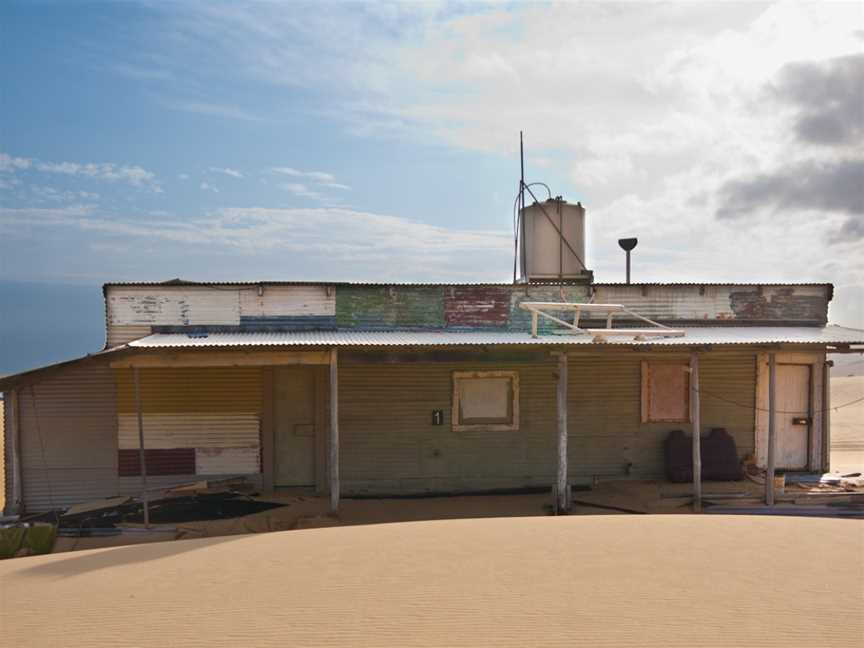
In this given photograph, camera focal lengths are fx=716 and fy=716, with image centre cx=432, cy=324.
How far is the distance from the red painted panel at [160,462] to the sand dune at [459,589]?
13.7ft

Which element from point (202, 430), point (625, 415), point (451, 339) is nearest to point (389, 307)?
point (451, 339)

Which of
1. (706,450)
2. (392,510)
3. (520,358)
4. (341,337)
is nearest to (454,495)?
(392,510)

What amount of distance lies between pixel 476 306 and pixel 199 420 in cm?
574

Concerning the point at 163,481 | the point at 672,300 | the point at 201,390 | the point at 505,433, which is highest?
the point at 672,300

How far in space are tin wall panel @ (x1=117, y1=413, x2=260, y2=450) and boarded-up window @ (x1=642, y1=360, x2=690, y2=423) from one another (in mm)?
7603

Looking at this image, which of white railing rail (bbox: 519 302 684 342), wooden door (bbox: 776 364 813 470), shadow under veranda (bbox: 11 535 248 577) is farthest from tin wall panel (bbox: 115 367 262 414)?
wooden door (bbox: 776 364 813 470)

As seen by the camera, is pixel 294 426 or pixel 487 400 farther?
pixel 487 400

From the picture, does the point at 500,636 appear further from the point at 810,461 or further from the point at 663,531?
the point at 810,461

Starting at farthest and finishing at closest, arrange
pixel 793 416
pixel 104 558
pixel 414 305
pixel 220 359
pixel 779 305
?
pixel 779 305
pixel 793 416
pixel 414 305
pixel 220 359
pixel 104 558

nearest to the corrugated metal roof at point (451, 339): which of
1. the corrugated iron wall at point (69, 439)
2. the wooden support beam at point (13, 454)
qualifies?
the corrugated iron wall at point (69, 439)

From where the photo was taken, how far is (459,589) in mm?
6773

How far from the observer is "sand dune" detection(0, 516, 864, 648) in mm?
5727

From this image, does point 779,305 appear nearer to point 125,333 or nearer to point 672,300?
point 672,300

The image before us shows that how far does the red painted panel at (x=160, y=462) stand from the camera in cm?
1327
